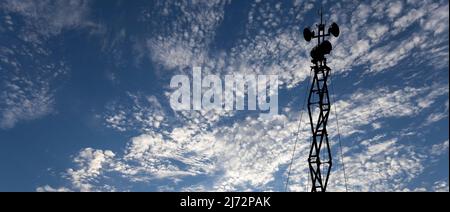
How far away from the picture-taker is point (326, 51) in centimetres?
2469
